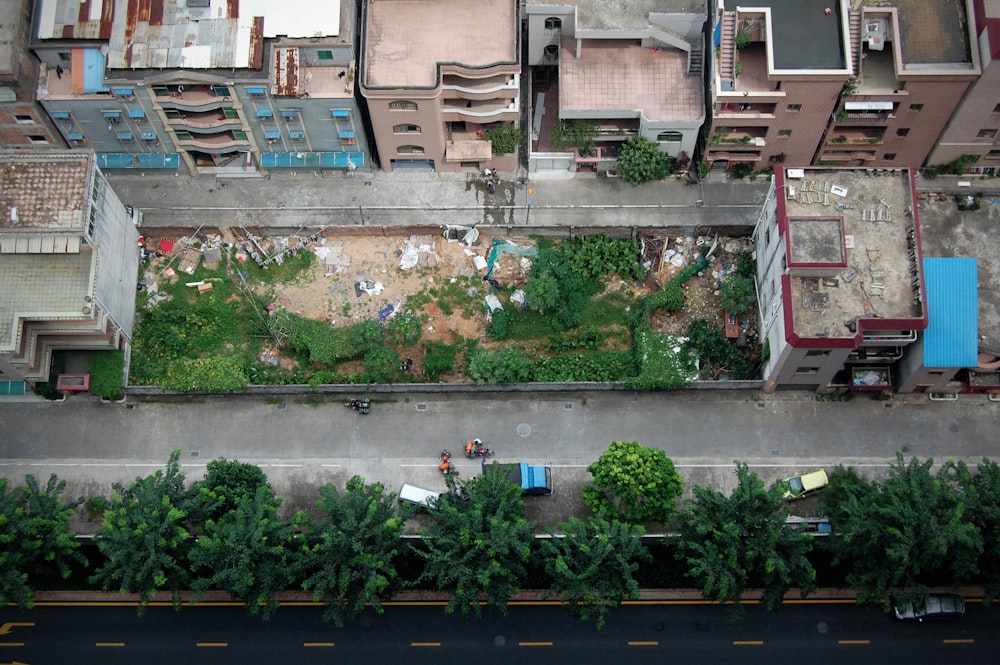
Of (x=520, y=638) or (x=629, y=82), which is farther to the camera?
(x=629, y=82)

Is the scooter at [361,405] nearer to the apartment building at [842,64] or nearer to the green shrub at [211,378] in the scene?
the green shrub at [211,378]

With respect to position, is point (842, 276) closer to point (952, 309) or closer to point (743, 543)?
point (952, 309)

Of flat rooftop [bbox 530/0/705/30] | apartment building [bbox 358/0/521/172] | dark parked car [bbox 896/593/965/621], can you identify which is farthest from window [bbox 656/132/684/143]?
dark parked car [bbox 896/593/965/621]

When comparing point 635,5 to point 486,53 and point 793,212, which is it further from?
point 793,212

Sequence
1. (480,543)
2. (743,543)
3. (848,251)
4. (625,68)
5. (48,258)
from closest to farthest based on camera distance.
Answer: (480,543) → (743,543) → (848,251) → (48,258) → (625,68)

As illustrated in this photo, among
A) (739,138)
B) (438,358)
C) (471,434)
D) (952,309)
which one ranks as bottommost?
(471,434)

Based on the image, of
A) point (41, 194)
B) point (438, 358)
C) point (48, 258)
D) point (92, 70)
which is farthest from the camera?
point (92, 70)

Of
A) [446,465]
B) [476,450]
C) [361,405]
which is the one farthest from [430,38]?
[446,465]

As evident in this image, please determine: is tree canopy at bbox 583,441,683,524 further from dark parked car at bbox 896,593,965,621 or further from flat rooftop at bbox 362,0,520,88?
flat rooftop at bbox 362,0,520,88

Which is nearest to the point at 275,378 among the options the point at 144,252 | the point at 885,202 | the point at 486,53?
the point at 144,252
